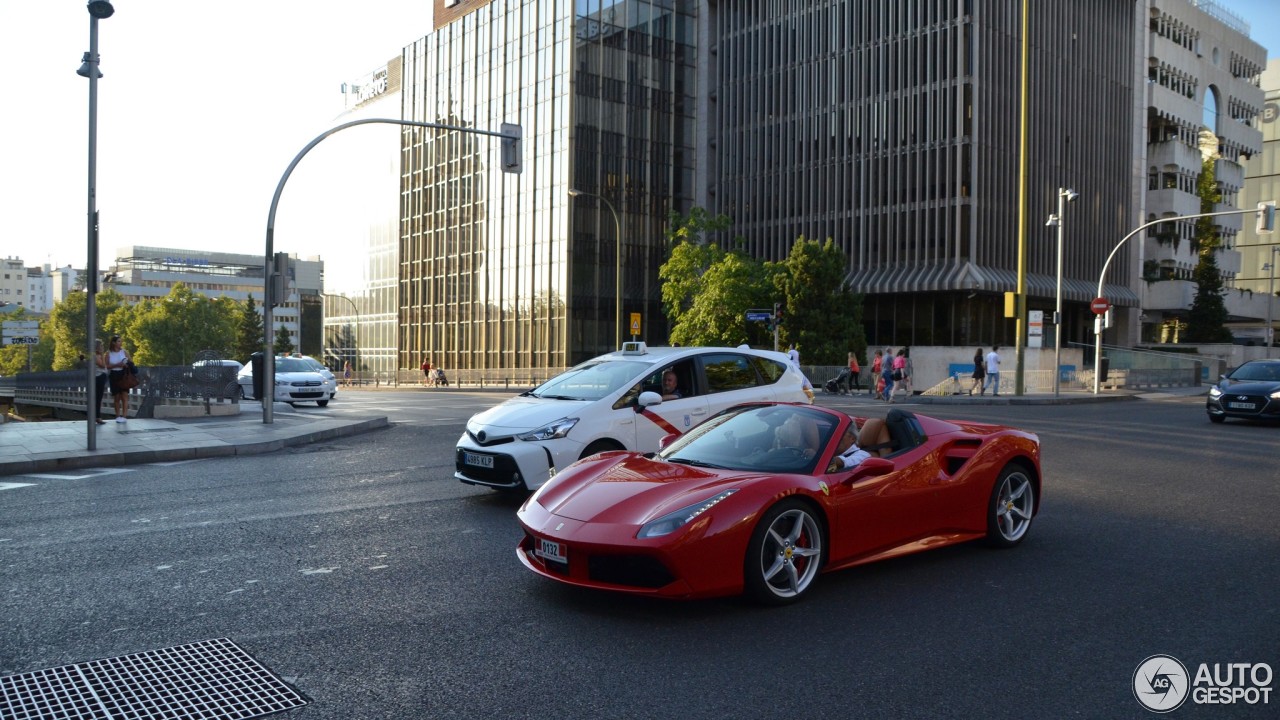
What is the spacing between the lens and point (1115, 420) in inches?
833

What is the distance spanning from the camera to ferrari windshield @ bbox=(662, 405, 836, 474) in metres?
5.92

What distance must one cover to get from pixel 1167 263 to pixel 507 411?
65.8 meters

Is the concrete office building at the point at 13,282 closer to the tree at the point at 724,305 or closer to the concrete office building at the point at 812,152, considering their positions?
the concrete office building at the point at 812,152

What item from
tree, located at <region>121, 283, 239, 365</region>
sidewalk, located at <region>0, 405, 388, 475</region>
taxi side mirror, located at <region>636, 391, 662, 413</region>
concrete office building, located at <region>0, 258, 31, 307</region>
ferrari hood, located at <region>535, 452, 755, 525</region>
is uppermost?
concrete office building, located at <region>0, 258, 31, 307</region>

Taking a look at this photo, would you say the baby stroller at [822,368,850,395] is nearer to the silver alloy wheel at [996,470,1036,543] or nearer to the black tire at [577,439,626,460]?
the black tire at [577,439,626,460]

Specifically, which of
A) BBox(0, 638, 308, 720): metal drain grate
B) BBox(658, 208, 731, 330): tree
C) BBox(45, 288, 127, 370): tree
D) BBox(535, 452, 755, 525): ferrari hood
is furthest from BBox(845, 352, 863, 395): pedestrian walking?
BBox(45, 288, 127, 370): tree

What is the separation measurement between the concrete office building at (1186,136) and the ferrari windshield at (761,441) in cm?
6149

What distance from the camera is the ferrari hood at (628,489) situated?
5.26 metres

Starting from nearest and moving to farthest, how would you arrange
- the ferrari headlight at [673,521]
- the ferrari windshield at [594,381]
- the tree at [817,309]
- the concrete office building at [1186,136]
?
the ferrari headlight at [673,521], the ferrari windshield at [594,381], the tree at [817,309], the concrete office building at [1186,136]

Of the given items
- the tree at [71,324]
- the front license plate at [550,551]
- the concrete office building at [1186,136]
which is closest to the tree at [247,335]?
the tree at [71,324]

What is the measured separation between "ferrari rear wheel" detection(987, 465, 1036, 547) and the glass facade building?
50512 mm

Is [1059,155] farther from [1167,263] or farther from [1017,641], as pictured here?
[1017,641]

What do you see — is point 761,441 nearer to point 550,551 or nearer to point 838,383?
point 550,551

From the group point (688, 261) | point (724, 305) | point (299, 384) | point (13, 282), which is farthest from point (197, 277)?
point (299, 384)
